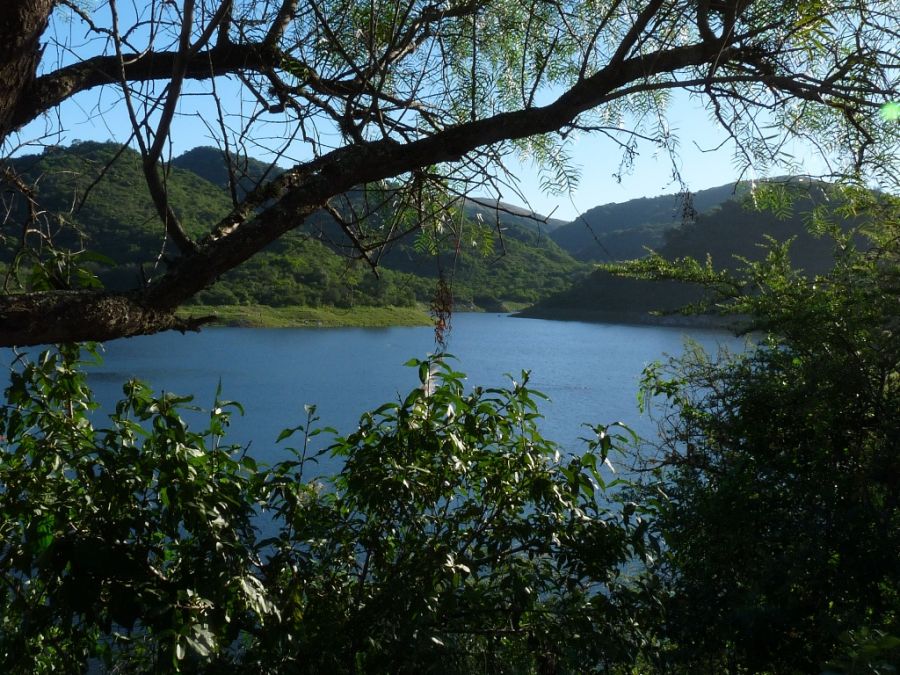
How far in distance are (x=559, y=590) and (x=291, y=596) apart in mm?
625

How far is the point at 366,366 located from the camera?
1762 centimetres

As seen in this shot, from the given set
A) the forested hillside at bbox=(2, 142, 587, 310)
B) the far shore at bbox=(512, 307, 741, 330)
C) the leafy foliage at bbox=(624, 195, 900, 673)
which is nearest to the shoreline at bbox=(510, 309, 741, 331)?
the far shore at bbox=(512, 307, 741, 330)

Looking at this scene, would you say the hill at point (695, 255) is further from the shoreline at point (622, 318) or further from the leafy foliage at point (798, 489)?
the leafy foliage at point (798, 489)

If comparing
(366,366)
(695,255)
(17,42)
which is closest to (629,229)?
(366,366)

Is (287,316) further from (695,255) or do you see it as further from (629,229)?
(629,229)

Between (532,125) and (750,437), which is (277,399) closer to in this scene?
(750,437)

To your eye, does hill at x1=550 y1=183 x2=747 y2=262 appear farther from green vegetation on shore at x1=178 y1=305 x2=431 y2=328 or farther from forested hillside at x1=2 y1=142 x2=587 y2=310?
forested hillside at x1=2 y1=142 x2=587 y2=310

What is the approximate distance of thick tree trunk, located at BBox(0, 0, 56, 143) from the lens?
135 centimetres

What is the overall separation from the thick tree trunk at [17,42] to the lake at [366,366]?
511cm

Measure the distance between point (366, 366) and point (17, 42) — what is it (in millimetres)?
16334

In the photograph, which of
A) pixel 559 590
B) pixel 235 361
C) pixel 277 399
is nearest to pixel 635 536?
pixel 559 590

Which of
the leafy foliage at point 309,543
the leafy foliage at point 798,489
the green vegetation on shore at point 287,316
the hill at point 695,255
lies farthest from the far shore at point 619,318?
the leafy foliage at point 309,543

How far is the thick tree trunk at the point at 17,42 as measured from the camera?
1.35m

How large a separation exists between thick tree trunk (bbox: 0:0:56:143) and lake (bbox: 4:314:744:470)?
511 cm
